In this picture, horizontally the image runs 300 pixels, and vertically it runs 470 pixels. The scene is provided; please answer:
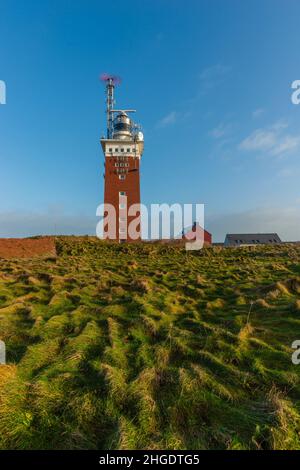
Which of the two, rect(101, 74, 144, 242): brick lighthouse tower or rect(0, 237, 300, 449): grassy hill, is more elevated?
rect(101, 74, 144, 242): brick lighthouse tower

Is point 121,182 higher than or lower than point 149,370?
higher

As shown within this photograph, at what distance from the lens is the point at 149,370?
538 cm

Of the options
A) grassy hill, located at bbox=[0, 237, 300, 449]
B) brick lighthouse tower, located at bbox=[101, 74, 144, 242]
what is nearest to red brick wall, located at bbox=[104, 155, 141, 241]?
brick lighthouse tower, located at bbox=[101, 74, 144, 242]

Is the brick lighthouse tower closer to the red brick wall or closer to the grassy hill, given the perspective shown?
the red brick wall

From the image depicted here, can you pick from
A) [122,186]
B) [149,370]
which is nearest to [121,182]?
[122,186]

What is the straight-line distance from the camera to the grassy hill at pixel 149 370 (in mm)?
3986

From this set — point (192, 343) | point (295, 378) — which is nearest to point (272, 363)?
point (295, 378)

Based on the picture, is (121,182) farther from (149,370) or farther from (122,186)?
(149,370)

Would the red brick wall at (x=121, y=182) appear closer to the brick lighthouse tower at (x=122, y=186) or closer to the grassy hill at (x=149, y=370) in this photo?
the brick lighthouse tower at (x=122, y=186)

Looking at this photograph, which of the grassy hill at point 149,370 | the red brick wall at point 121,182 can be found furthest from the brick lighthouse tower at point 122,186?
the grassy hill at point 149,370

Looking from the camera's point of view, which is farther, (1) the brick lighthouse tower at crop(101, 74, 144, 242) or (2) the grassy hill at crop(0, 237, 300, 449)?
(1) the brick lighthouse tower at crop(101, 74, 144, 242)

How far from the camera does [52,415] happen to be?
431 centimetres

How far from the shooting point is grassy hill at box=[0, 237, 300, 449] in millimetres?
3986
